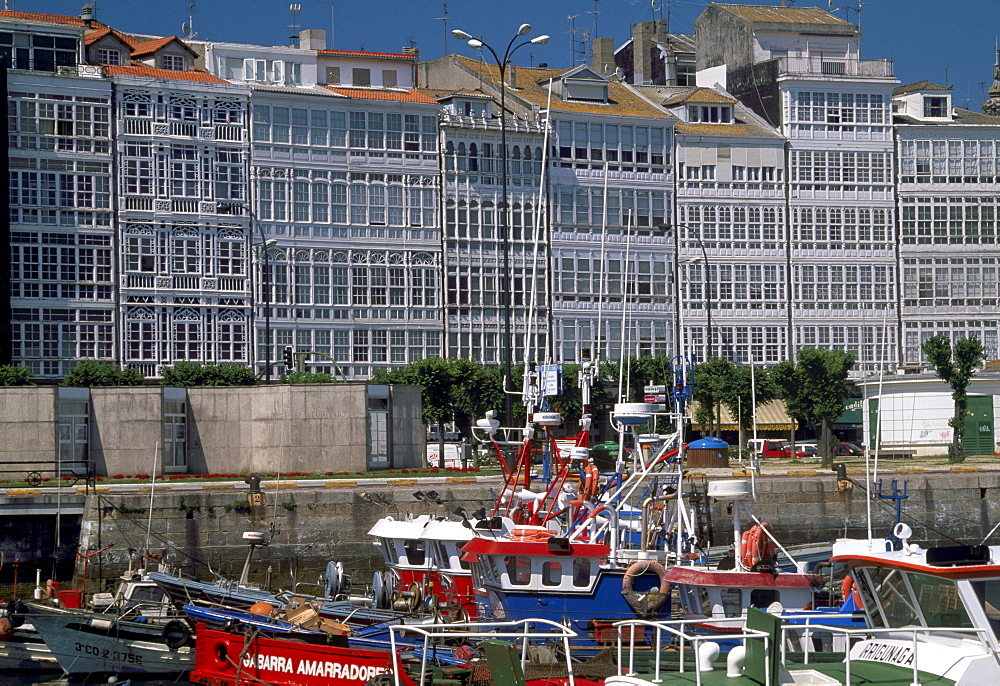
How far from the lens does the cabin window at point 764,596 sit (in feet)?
88.5

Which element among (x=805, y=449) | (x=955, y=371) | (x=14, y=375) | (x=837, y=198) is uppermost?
(x=837, y=198)

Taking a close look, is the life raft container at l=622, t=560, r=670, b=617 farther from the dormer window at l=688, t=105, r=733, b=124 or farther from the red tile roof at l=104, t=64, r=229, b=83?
the dormer window at l=688, t=105, r=733, b=124

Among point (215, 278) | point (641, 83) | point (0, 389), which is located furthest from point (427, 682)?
point (641, 83)

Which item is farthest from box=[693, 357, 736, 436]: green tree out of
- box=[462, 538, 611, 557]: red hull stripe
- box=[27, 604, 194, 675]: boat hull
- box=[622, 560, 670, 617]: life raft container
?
box=[462, 538, 611, 557]: red hull stripe

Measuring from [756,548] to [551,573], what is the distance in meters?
3.82

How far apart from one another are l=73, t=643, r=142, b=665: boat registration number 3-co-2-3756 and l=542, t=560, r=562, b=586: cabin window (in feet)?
30.7

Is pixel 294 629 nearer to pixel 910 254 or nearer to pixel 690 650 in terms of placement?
pixel 690 650

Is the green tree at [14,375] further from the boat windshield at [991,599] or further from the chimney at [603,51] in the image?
the boat windshield at [991,599]

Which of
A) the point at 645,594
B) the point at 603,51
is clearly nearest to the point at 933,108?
the point at 603,51

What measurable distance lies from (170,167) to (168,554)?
32827 mm

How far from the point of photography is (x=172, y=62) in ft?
259

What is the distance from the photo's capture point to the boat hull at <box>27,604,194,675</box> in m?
31.6

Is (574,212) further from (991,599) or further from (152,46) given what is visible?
(991,599)

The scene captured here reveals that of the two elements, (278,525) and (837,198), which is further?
(837,198)
